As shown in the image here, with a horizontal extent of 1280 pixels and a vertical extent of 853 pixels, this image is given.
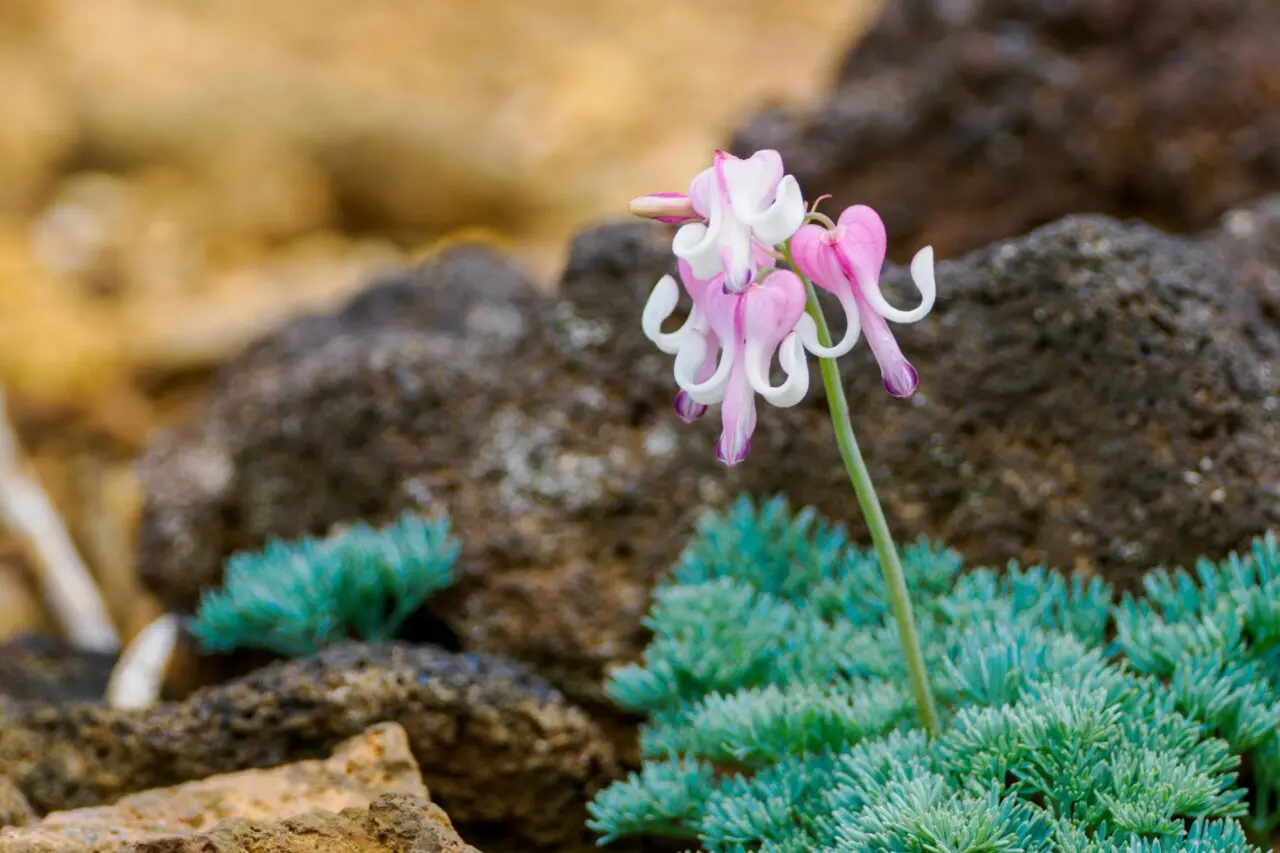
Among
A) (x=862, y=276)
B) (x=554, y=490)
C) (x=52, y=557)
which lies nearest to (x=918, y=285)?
(x=862, y=276)

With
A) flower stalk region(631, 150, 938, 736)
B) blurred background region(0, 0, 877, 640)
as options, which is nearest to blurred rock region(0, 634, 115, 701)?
flower stalk region(631, 150, 938, 736)

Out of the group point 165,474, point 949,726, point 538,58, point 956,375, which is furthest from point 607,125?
point 949,726

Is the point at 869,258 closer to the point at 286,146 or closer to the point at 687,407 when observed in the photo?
the point at 687,407

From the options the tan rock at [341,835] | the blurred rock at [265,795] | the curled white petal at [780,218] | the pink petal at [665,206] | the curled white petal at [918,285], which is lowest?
the tan rock at [341,835]

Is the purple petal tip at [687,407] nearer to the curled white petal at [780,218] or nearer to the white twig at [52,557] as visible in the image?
the curled white petal at [780,218]

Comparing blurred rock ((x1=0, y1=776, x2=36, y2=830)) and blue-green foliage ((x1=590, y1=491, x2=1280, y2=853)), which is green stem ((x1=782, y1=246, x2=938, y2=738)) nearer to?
blue-green foliage ((x1=590, y1=491, x2=1280, y2=853))

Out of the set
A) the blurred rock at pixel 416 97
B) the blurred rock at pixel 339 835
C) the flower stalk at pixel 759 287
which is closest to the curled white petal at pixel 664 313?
the flower stalk at pixel 759 287

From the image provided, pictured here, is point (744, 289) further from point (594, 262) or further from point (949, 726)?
point (594, 262)
